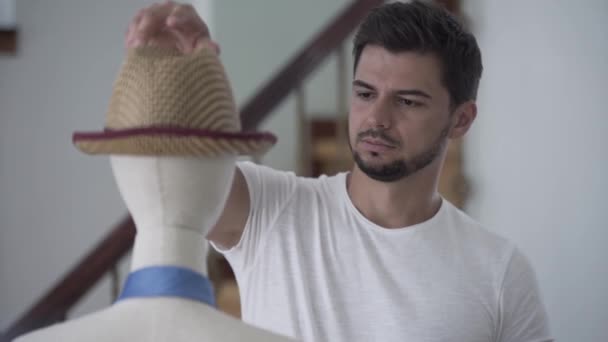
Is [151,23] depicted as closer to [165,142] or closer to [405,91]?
[165,142]

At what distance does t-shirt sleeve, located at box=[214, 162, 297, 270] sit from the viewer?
114 centimetres

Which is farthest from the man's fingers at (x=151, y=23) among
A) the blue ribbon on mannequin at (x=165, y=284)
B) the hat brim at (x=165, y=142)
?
the blue ribbon on mannequin at (x=165, y=284)

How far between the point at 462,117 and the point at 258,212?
0.47 m

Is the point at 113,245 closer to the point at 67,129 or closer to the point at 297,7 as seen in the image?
Answer: the point at 67,129

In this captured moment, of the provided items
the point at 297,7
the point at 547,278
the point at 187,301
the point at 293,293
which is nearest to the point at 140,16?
the point at 187,301

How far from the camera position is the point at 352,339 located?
1121 mm

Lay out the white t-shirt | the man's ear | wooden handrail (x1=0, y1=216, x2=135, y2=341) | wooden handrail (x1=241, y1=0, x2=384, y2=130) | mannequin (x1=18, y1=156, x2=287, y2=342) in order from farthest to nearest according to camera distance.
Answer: wooden handrail (x1=241, y1=0, x2=384, y2=130), wooden handrail (x1=0, y1=216, x2=135, y2=341), the man's ear, the white t-shirt, mannequin (x1=18, y1=156, x2=287, y2=342)

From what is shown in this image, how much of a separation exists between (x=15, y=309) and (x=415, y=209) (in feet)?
7.66

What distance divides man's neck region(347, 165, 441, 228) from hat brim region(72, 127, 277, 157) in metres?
0.68

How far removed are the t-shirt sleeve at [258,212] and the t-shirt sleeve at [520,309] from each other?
1.43 feet

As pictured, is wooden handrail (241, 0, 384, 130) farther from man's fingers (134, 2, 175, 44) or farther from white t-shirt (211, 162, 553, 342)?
man's fingers (134, 2, 175, 44)

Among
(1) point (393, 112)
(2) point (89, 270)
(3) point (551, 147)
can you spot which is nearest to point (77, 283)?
(2) point (89, 270)

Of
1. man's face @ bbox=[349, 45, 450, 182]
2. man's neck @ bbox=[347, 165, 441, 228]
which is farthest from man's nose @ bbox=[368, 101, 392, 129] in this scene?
man's neck @ bbox=[347, 165, 441, 228]

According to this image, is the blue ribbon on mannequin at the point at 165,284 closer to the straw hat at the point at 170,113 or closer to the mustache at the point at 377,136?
the straw hat at the point at 170,113
